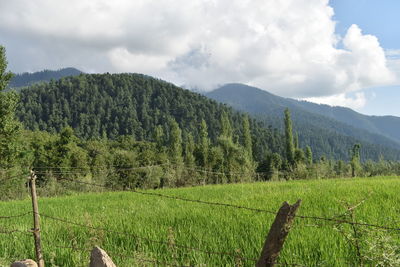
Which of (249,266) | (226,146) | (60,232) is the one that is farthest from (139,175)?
(249,266)

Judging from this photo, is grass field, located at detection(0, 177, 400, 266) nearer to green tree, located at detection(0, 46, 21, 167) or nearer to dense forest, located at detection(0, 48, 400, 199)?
dense forest, located at detection(0, 48, 400, 199)

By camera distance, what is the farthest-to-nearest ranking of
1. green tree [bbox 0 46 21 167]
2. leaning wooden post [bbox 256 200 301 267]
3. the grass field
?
green tree [bbox 0 46 21 167]
the grass field
leaning wooden post [bbox 256 200 301 267]

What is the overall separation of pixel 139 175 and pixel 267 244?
173 ft

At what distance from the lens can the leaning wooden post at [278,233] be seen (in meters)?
2.39

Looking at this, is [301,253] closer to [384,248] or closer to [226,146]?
[384,248]

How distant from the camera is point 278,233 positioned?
7.94 feet

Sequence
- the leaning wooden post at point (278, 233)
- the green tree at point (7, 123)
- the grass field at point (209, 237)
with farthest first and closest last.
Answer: the green tree at point (7, 123), the grass field at point (209, 237), the leaning wooden post at point (278, 233)

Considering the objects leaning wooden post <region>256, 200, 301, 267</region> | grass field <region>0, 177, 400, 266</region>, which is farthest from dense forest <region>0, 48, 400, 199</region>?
leaning wooden post <region>256, 200, 301, 267</region>

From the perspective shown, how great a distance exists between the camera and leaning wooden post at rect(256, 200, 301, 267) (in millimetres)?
2391

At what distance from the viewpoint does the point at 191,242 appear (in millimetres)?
5461

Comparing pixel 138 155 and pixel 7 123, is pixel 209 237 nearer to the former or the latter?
pixel 7 123

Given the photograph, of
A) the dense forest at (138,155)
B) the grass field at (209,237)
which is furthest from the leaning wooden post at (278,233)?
the dense forest at (138,155)

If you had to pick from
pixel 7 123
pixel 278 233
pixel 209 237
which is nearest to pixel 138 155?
pixel 7 123

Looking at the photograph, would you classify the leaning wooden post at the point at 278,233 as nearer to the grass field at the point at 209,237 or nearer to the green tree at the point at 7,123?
the grass field at the point at 209,237
